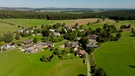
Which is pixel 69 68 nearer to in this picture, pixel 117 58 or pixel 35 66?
pixel 35 66

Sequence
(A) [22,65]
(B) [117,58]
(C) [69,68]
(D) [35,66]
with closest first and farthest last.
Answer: (C) [69,68]
(D) [35,66]
(A) [22,65]
(B) [117,58]

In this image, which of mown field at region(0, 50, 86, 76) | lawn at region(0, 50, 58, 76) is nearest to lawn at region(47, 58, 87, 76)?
mown field at region(0, 50, 86, 76)

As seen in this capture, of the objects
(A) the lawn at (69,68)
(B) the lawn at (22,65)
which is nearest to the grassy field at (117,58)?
(A) the lawn at (69,68)

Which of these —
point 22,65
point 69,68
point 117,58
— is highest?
point 117,58

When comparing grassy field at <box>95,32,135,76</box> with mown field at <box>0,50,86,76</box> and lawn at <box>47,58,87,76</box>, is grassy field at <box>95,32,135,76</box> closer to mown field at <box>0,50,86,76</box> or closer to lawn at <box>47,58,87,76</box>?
lawn at <box>47,58,87,76</box>

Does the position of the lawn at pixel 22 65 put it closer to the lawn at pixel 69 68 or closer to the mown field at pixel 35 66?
the mown field at pixel 35 66

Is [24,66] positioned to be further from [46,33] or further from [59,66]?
[46,33]

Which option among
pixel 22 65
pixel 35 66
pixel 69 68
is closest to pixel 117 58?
pixel 69 68
